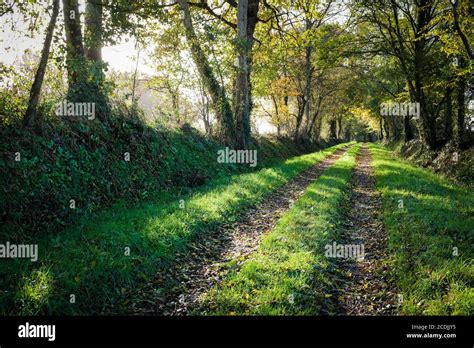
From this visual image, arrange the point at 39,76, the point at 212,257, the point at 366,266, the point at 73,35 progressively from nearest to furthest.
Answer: the point at 366,266 → the point at 212,257 → the point at 39,76 → the point at 73,35

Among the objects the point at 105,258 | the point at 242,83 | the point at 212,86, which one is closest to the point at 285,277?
the point at 105,258

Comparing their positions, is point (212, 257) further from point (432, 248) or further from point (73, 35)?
point (73, 35)

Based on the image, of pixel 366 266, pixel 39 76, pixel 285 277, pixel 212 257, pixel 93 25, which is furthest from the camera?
pixel 93 25

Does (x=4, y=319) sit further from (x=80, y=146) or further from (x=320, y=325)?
(x=80, y=146)

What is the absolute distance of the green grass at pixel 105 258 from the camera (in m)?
4.49

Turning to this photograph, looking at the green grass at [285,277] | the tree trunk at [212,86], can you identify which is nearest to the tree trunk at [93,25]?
the tree trunk at [212,86]

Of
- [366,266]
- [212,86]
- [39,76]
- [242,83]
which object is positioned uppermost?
[242,83]

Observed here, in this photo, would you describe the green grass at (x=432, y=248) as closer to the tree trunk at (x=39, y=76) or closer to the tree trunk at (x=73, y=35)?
the tree trunk at (x=39, y=76)

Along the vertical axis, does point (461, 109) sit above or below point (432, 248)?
above

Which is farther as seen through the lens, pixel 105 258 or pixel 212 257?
pixel 212 257

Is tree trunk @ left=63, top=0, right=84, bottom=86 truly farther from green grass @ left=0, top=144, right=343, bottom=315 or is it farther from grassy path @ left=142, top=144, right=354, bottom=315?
grassy path @ left=142, top=144, right=354, bottom=315

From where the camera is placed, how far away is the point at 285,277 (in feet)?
18.0

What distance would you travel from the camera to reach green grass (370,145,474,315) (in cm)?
468

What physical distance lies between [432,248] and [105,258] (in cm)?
624
